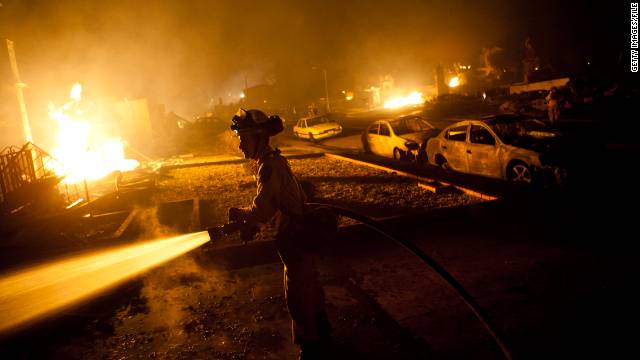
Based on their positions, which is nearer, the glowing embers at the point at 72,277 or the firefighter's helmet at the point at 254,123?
the firefighter's helmet at the point at 254,123

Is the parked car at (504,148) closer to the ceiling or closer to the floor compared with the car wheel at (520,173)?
closer to the ceiling

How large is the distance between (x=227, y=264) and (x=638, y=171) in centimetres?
780

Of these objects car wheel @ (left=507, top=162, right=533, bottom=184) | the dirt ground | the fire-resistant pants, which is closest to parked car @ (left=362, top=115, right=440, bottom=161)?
car wheel @ (left=507, top=162, right=533, bottom=184)

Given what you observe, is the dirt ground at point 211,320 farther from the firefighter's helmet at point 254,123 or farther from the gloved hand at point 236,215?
the firefighter's helmet at point 254,123

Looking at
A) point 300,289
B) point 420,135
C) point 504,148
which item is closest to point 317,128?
point 420,135

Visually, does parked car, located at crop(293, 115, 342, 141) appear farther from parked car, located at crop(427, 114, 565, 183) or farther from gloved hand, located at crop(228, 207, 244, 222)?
gloved hand, located at crop(228, 207, 244, 222)

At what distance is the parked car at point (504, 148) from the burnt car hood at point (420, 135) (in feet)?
6.13

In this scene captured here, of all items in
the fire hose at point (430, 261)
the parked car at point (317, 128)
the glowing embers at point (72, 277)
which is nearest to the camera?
the fire hose at point (430, 261)

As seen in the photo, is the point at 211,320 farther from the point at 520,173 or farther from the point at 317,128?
the point at 317,128

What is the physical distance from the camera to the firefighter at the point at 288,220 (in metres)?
3.63

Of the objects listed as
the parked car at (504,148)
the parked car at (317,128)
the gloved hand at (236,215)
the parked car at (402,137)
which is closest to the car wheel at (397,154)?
the parked car at (402,137)

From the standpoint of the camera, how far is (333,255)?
19.3 ft

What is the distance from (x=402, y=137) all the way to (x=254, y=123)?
9.76 m

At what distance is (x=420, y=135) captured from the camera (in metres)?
12.7
